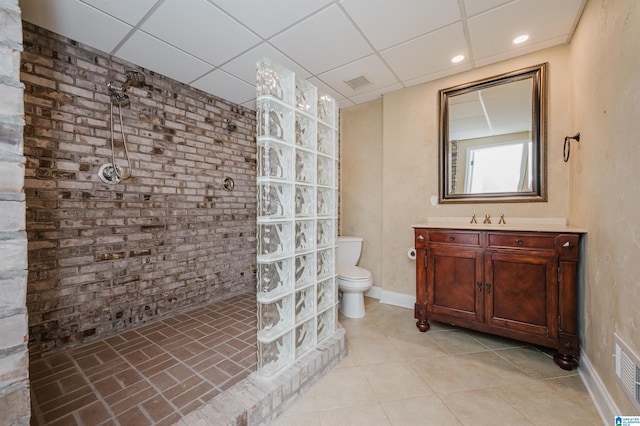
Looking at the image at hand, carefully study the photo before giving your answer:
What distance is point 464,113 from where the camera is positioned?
2455 millimetres

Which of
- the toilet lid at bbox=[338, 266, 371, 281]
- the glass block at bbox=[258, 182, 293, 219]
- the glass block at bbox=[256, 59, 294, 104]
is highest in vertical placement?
the glass block at bbox=[256, 59, 294, 104]

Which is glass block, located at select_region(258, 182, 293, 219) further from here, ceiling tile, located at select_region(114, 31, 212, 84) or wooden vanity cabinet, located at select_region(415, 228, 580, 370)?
ceiling tile, located at select_region(114, 31, 212, 84)

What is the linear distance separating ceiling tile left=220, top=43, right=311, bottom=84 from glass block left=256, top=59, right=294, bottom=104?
80 cm

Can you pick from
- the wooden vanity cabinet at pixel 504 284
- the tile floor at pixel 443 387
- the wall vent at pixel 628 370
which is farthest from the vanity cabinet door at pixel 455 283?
the wall vent at pixel 628 370

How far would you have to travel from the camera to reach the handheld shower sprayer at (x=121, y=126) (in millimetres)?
2074

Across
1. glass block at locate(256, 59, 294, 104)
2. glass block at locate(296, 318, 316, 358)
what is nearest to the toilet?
glass block at locate(296, 318, 316, 358)

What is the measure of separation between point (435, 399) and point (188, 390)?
141cm

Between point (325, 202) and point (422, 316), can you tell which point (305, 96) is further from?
point (422, 316)

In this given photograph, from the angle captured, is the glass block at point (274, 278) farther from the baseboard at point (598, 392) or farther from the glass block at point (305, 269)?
the baseboard at point (598, 392)

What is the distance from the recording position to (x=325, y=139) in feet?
5.89

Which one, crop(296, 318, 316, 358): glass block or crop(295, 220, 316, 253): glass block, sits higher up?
crop(295, 220, 316, 253): glass block

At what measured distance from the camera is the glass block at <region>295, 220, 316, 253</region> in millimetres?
1563

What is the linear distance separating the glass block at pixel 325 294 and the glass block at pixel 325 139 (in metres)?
0.91

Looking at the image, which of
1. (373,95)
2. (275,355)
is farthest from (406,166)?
(275,355)
